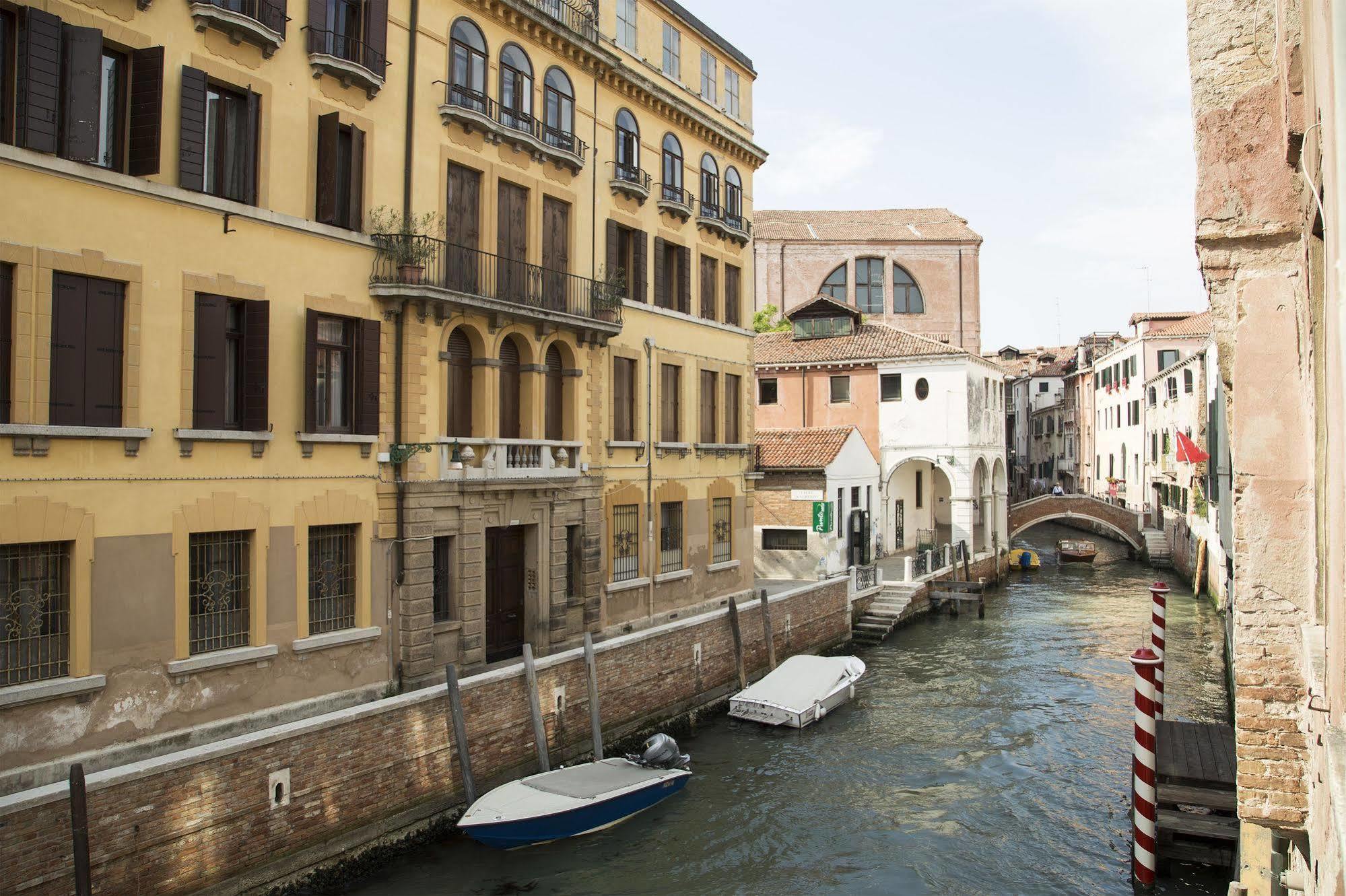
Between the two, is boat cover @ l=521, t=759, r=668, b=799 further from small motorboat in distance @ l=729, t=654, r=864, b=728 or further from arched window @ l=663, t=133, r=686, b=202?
arched window @ l=663, t=133, r=686, b=202

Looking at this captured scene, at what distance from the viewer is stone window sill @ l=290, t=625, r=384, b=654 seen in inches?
504

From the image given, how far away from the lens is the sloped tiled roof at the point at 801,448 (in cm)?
2956

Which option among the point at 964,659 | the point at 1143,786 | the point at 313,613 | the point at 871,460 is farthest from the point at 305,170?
the point at 871,460

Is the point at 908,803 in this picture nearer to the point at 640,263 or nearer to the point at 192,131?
the point at 640,263

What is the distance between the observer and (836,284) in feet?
157

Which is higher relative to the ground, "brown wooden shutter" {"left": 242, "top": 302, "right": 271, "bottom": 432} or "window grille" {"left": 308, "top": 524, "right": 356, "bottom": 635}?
"brown wooden shutter" {"left": 242, "top": 302, "right": 271, "bottom": 432}

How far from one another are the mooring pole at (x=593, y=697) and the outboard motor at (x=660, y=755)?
1.97 feet

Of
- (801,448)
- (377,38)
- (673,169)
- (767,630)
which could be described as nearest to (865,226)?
(801,448)

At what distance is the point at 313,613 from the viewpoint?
43.4 feet

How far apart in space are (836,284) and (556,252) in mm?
32129

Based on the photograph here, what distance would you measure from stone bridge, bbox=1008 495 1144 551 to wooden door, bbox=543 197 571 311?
108ft

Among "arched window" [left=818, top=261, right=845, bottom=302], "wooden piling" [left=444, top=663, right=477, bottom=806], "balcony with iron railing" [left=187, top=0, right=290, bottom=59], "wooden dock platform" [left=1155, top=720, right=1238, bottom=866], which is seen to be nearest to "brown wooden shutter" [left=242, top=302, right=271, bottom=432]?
A: "balcony with iron railing" [left=187, top=0, right=290, bottom=59]

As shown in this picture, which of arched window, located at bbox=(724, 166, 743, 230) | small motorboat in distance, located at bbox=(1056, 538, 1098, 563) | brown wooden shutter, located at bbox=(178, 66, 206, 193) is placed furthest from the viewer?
small motorboat in distance, located at bbox=(1056, 538, 1098, 563)

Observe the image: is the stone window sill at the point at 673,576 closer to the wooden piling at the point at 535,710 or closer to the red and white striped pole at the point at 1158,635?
the wooden piling at the point at 535,710
